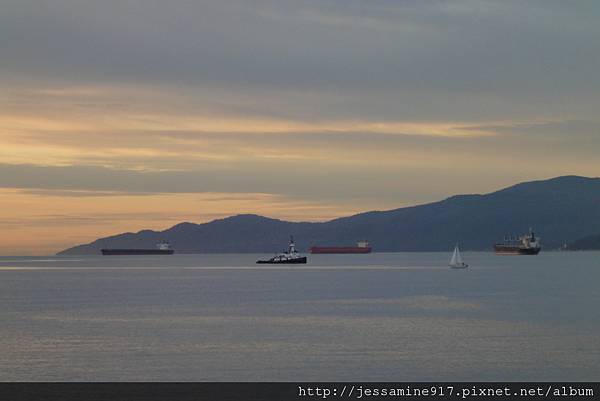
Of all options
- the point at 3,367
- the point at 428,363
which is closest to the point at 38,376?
the point at 3,367

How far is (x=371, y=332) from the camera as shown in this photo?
6775cm

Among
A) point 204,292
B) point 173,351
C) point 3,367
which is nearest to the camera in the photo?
point 3,367
